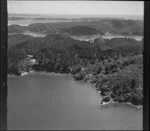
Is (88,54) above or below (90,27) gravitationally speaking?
below

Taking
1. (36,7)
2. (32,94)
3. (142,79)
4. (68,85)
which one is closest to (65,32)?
(36,7)

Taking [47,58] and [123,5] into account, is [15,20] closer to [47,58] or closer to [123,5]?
[47,58]

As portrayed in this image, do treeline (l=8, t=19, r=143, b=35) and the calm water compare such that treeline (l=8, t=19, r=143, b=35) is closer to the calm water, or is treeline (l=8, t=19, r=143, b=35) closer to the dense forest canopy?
the dense forest canopy

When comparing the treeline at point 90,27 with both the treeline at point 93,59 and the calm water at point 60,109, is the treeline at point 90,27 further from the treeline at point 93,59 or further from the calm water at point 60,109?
the calm water at point 60,109

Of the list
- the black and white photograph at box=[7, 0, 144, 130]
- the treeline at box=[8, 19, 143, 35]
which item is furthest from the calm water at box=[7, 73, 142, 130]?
the treeline at box=[8, 19, 143, 35]

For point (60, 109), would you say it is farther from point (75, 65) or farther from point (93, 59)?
point (93, 59)

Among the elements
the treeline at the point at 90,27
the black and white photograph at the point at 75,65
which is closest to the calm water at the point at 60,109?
the black and white photograph at the point at 75,65

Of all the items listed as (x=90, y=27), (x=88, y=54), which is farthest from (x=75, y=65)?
(x=90, y=27)

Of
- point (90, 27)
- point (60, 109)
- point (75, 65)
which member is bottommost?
point (60, 109)

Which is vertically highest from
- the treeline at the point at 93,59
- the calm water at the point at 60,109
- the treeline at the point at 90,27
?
the treeline at the point at 90,27
